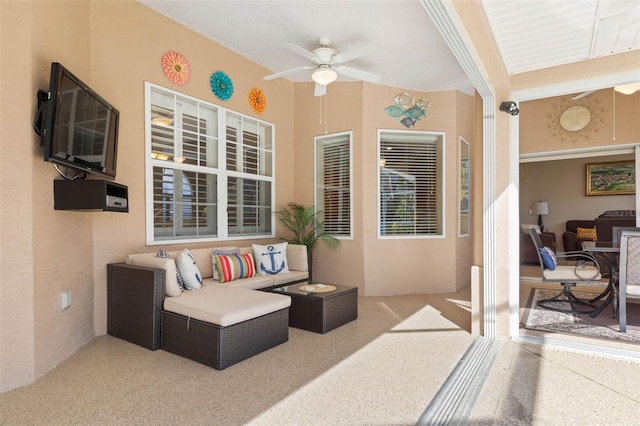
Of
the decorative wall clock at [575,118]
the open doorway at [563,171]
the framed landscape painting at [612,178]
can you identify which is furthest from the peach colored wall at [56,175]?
the framed landscape painting at [612,178]

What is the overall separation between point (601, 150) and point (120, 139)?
306 inches

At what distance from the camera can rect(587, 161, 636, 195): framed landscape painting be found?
858 centimetres

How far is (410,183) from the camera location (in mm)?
5559

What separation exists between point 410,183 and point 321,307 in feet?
9.34

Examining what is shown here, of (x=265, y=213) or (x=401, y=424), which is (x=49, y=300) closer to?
(x=401, y=424)

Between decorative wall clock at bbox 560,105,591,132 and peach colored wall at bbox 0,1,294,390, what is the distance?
621cm

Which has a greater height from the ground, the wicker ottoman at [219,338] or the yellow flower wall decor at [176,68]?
the yellow flower wall decor at [176,68]

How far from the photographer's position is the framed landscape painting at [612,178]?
28.1ft

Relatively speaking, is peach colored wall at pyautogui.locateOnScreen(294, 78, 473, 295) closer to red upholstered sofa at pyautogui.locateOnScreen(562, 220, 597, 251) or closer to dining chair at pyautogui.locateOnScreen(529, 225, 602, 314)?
dining chair at pyautogui.locateOnScreen(529, 225, 602, 314)

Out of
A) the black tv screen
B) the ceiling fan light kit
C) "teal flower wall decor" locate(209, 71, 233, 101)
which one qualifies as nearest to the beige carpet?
the black tv screen

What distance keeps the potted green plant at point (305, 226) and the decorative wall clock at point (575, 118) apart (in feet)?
16.5

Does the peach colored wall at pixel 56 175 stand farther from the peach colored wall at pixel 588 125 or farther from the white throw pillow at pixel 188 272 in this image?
the peach colored wall at pixel 588 125

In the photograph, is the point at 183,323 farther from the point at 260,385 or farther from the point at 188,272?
the point at 260,385

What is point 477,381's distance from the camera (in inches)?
97.7
